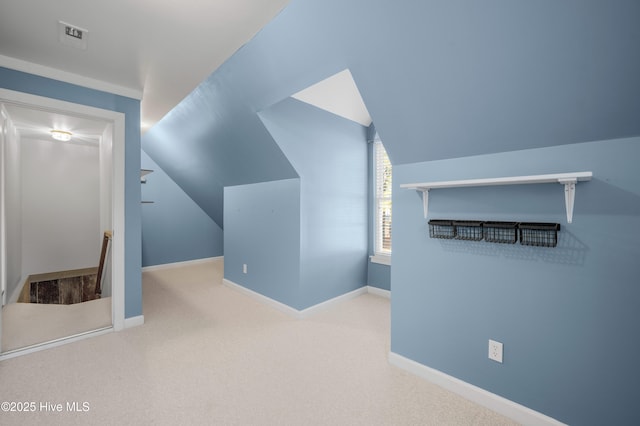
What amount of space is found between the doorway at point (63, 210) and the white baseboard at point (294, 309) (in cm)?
153

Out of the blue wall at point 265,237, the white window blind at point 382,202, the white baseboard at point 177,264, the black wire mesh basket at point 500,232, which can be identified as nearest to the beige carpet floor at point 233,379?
the blue wall at point 265,237

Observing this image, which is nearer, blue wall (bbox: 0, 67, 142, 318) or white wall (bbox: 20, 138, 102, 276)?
blue wall (bbox: 0, 67, 142, 318)

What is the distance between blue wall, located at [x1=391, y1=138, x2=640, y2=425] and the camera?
1379mm

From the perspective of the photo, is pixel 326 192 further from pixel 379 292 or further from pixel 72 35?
pixel 72 35

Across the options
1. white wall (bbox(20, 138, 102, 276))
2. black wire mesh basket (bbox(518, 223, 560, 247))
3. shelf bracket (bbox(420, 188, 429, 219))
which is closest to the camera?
black wire mesh basket (bbox(518, 223, 560, 247))

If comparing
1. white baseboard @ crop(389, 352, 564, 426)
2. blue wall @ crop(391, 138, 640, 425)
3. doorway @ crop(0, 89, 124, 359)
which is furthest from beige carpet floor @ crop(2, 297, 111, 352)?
blue wall @ crop(391, 138, 640, 425)

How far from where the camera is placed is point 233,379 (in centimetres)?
203

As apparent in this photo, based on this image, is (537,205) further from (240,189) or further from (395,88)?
(240,189)

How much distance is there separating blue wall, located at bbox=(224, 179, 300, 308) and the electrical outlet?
77.5 inches

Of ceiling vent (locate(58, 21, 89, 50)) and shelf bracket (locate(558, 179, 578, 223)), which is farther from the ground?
ceiling vent (locate(58, 21, 89, 50))

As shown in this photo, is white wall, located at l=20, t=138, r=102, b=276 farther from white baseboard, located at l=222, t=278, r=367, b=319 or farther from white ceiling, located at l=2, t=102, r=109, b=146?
white baseboard, located at l=222, t=278, r=367, b=319

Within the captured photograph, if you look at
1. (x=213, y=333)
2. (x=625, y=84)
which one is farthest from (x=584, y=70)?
(x=213, y=333)

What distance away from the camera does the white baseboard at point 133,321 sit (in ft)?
9.41

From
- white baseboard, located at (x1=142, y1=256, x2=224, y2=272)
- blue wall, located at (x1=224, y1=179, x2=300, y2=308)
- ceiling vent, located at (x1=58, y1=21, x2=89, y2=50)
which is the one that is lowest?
white baseboard, located at (x1=142, y1=256, x2=224, y2=272)
